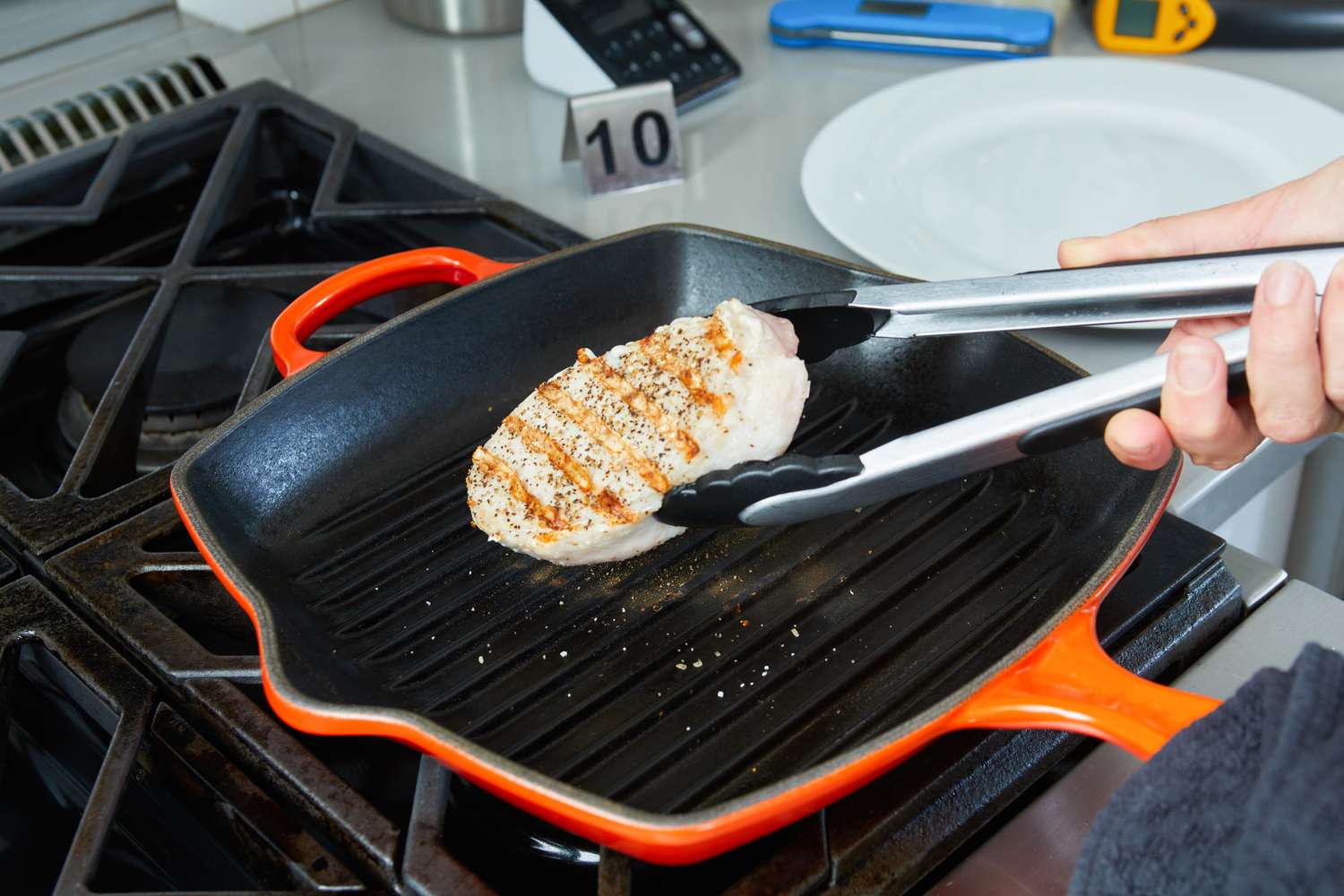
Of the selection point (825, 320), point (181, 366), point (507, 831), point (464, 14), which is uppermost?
point (464, 14)

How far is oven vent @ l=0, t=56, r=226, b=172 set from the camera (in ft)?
4.65

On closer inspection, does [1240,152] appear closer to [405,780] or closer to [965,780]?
[965,780]

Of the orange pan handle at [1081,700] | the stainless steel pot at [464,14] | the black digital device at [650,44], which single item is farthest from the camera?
the stainless steel pot at [464,14]

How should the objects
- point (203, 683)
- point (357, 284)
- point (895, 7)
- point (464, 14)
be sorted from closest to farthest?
point (203, 683), point (357, 284), point (895, 7), point (464, 14)

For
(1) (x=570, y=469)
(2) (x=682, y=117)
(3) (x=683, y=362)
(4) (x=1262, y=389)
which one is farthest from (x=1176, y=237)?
(2) (x=682, y=117)

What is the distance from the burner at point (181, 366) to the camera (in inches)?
44.2

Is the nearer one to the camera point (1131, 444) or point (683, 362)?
point (1131, 444)

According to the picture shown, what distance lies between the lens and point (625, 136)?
4.50 ft

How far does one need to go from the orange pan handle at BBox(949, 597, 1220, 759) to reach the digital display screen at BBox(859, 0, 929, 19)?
116 centimetres

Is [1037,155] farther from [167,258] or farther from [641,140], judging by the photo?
[167,258]

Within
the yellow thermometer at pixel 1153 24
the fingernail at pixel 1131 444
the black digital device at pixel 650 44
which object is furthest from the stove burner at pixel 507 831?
the yellow thermometer at pixel 1153 24

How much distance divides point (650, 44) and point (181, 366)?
29.1 inches

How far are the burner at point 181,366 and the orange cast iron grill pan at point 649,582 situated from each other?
171mm

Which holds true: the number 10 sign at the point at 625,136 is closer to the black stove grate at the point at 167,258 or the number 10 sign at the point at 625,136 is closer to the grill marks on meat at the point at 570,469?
the black stove grate at the point at 167,258
